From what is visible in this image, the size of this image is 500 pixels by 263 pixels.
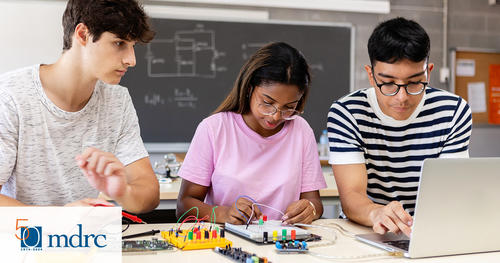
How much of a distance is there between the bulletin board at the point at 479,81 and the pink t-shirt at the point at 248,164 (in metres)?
3.03

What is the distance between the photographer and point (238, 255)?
3.70ft

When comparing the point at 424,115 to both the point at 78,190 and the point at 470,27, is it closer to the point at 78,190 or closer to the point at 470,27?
the point at 78,190

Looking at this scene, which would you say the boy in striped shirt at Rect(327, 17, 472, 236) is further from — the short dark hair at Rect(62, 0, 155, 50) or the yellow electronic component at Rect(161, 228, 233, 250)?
the short dark hair at Rect(62, 0, 155, 50)

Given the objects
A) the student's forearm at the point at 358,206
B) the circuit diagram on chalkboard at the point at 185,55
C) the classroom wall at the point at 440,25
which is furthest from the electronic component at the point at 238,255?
the classroom wall at the point at 440,25

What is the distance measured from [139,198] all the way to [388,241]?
71 centimetres

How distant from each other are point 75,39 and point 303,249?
2.78 ft

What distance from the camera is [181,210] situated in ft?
5.58

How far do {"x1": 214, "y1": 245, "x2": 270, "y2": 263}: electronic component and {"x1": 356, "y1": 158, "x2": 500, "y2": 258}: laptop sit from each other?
1.16 feet

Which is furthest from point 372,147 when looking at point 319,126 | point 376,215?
point 319,126

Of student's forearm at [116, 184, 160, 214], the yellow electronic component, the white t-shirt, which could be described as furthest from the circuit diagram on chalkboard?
the yellow electronic component

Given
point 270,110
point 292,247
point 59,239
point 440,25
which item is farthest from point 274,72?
point 440,25

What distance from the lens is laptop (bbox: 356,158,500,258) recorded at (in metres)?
1.11

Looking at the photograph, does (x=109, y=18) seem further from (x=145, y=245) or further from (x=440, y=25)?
(x=440, y=25)

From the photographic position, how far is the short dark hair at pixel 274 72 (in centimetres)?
167
